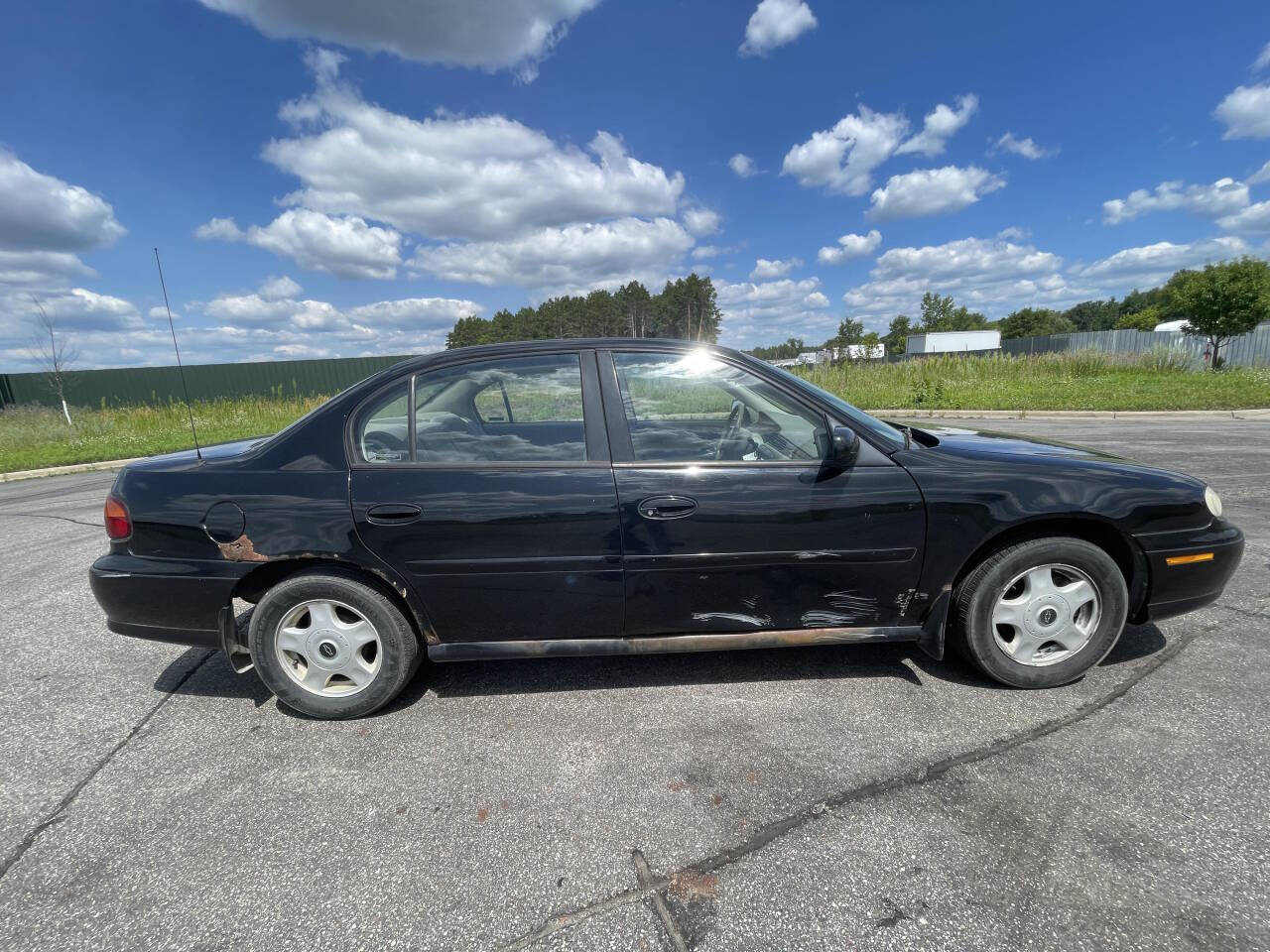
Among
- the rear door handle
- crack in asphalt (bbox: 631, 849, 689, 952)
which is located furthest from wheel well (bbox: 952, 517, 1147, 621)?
the rear door handle

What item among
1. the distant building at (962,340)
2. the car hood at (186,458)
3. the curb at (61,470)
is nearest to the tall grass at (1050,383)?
the car hood at (186,458)

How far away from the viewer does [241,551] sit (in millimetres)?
2480

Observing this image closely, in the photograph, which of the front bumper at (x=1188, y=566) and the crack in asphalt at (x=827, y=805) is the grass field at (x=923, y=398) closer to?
the crack in asphalt at (x=827, y=805)

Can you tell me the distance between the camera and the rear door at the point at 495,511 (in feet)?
7.95

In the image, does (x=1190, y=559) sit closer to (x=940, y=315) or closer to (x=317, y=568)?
(x=317, y=568)

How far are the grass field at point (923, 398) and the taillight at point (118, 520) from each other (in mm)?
9623

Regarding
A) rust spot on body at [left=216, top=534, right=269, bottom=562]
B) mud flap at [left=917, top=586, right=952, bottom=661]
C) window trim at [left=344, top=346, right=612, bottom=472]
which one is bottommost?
mud flap at [left=917, top=586, right=952, bottom=661]

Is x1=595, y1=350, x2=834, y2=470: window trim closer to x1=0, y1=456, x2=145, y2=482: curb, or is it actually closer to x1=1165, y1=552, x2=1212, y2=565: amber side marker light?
x1=1165, y1=552, x2=1212, y2=565: amber side marker light

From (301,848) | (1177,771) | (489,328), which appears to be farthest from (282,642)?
(489,328)

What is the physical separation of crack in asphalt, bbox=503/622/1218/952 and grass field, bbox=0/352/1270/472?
1172 centimetres

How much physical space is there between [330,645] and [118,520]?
3.60 feet

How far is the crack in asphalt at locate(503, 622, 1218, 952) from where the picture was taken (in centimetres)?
162

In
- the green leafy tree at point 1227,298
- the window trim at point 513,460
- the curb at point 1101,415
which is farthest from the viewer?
the green leafy tree at point 1227,298

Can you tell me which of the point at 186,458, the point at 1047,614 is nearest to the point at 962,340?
the point at 1047,614
